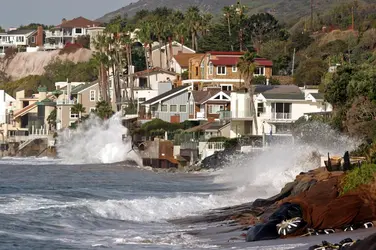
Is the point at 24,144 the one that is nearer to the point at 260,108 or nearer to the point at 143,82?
the point at 143,82

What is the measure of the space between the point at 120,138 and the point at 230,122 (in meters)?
13.1

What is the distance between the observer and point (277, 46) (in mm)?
Result: 134375

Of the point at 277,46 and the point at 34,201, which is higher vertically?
the point at 277,46

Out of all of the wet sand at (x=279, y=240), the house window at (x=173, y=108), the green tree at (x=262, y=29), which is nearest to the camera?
the wet sand at (x=279, y=240)

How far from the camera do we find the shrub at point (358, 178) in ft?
99.4

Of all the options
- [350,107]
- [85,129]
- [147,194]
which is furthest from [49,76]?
[147,194]

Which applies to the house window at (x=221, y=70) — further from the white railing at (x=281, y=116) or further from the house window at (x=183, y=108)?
the white railing at (x=281, y=116)

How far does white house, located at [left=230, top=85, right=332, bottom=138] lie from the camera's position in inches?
3415

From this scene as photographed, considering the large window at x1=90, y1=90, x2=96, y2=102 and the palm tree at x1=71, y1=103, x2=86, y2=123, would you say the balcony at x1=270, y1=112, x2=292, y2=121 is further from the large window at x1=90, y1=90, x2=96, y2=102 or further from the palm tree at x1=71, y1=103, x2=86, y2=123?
the large window at x1=90, y1=90, x2=96, y2=102

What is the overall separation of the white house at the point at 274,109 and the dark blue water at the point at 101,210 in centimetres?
2052

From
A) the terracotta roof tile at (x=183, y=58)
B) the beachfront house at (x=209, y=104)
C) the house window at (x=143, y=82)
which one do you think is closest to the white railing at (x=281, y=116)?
the beachfront house at (x=209, y=104)

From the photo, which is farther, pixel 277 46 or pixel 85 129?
pixel 277 46

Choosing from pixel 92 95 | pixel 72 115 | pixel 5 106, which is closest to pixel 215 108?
pixel 72 115

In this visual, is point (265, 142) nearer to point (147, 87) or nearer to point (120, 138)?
point (120, 138)
